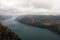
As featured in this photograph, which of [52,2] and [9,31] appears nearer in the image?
[9,31]

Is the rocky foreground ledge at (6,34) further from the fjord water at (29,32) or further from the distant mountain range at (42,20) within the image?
the distant mountain range at (42,20)

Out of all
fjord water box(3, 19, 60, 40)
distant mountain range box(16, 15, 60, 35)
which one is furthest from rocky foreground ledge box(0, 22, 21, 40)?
distant mountain range box(16, 15, 60, 35)

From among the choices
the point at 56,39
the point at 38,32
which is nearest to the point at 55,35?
the point at 56,39

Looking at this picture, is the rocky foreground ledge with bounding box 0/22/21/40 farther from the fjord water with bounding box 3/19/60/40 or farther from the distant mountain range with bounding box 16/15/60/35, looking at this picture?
the distant mountain range with bounding box 16/15/60/35

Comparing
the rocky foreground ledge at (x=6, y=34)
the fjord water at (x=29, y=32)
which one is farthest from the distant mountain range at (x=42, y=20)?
the rocky foreground ledge at (x=6, y=34)

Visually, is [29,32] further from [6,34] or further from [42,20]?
[6,34]

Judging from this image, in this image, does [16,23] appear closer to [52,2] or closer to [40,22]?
[40,22]
